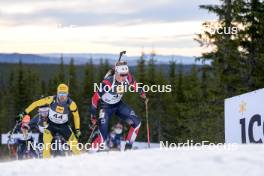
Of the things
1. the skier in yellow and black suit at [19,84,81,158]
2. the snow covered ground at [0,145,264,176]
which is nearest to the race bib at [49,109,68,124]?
the skier in yellow and black suit at [19,84,81,158]

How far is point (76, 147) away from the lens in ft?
40.9

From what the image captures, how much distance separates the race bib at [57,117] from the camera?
40.9 feet

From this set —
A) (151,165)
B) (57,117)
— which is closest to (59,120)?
(57,117)

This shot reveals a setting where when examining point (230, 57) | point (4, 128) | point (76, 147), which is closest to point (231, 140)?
point (76, 147)

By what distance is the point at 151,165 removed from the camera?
491 centimetres

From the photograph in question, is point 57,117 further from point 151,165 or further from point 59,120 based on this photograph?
point 151,165

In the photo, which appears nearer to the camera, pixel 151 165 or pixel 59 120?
pixel 151 165

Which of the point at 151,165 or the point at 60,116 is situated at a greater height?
the point at 60,116

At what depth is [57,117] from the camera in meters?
12.5

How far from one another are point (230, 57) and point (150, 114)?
23794 mm

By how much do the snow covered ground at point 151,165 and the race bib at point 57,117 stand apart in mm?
7126

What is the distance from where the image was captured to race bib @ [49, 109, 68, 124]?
40.9 feet

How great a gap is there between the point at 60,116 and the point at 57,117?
8 cm

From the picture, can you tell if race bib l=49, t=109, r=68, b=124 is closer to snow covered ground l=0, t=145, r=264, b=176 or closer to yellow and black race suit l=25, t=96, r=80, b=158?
yellow and black race suit l=25, t=96, r=80, b=158
